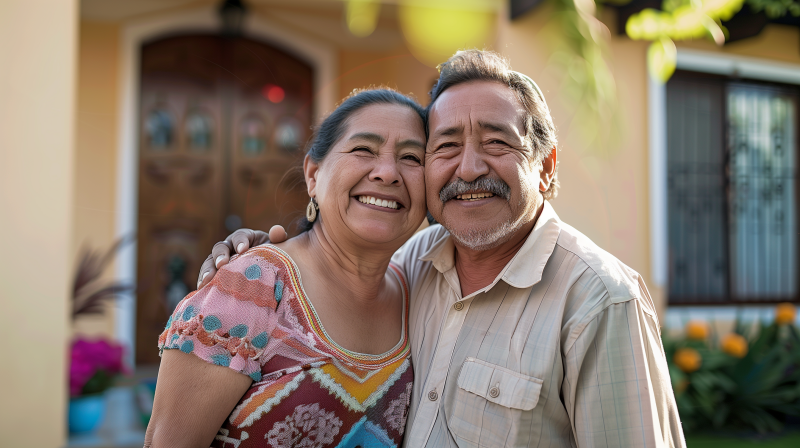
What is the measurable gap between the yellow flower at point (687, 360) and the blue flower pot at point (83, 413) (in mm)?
4489

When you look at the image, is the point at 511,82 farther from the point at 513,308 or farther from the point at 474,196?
the point at 513,308

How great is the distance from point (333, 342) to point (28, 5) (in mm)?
3398

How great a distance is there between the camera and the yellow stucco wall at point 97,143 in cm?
505

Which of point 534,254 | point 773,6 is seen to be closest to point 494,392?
point 534,254

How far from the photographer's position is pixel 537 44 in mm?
4680

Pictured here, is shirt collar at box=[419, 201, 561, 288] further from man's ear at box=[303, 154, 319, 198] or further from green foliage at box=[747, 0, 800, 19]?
green foliage at box=[747, 0, 800, 19]

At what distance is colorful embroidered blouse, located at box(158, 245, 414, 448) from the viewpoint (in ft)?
5.23

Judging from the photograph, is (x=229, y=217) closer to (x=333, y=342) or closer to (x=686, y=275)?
(x=333, y=342)

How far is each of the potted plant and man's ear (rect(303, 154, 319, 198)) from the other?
297 centimetres

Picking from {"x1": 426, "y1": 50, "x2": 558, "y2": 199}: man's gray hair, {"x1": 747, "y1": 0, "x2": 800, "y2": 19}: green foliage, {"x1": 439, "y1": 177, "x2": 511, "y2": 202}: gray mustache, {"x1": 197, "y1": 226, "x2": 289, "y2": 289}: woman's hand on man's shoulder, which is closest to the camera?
{"x1": 197, "y1": 226, "x2": 289, "y2": 289}: woman's hand on man's shoulder

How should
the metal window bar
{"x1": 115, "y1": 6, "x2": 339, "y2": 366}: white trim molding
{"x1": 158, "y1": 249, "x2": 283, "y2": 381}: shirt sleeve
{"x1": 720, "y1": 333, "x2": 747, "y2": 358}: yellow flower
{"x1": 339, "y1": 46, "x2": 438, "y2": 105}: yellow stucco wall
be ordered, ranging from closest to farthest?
{"x1": 158, "y1": 249, "x2": 283, "y2": 381}: shirt sleeve
{"x1": 720, "y1": 333, "x2": 747, "y2": 358}: yellow flower
{"x1": 115, "y1": 6, "x2": 339, "y2": 366}: white trim molding
{"x1": 339, "y1": 46, "x2": 438, "y2": 105}: yellow stucco wall
the metal window bar

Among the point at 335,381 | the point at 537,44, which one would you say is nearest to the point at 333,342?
the point at 335,381

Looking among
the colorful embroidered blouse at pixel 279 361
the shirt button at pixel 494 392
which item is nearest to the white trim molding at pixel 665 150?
the shirt button at pixel 494 392

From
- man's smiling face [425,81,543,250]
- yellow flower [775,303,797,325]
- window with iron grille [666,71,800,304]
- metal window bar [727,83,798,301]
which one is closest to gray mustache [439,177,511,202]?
man's smiling face [425,81,543,250]
